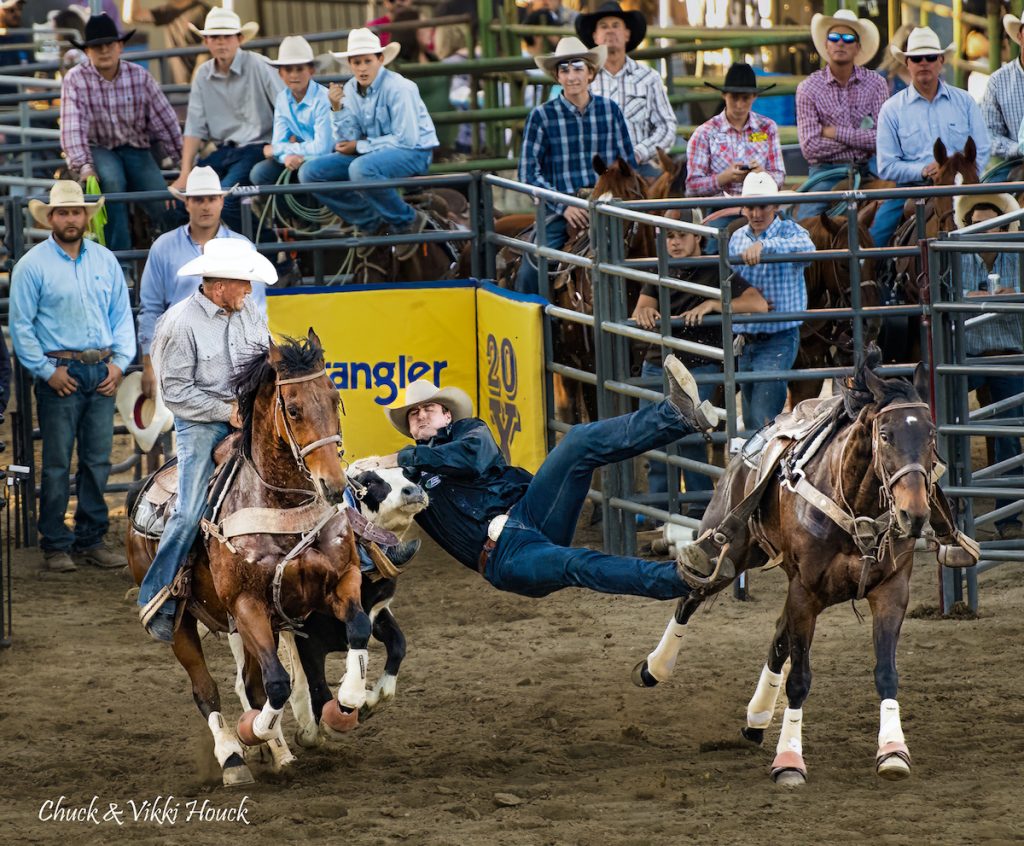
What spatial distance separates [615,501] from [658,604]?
727 mm

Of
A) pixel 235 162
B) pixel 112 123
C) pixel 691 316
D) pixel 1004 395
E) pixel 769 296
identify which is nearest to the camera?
pixel 691 316

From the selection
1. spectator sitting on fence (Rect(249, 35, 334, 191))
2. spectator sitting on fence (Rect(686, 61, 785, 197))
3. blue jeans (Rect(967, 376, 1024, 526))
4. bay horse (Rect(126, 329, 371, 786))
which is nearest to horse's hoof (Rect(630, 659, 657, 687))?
bay horse (Rect(126, 329, 371, 786))

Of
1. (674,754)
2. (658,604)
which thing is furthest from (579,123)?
(674,754)

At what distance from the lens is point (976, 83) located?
1506cm

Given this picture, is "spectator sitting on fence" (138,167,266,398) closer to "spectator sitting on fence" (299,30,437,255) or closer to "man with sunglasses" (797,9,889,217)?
"spectator sitting on fence" (299,30,437,255)

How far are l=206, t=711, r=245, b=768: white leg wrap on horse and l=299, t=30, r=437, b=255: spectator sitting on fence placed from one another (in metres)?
5.08

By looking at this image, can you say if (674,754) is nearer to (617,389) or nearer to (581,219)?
(617,389)

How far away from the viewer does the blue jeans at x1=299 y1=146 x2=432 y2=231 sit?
11.8 m

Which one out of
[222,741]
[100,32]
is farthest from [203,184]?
[222,741]

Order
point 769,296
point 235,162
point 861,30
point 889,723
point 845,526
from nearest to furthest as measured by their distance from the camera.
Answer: point 889,723
point 845,526
point 769,296
point 235,162
point 861,30

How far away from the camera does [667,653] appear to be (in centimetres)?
778

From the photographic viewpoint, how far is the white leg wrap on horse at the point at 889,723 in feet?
22.0

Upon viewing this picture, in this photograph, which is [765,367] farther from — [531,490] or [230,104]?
[230,104]

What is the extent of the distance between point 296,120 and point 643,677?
18.9 ft
